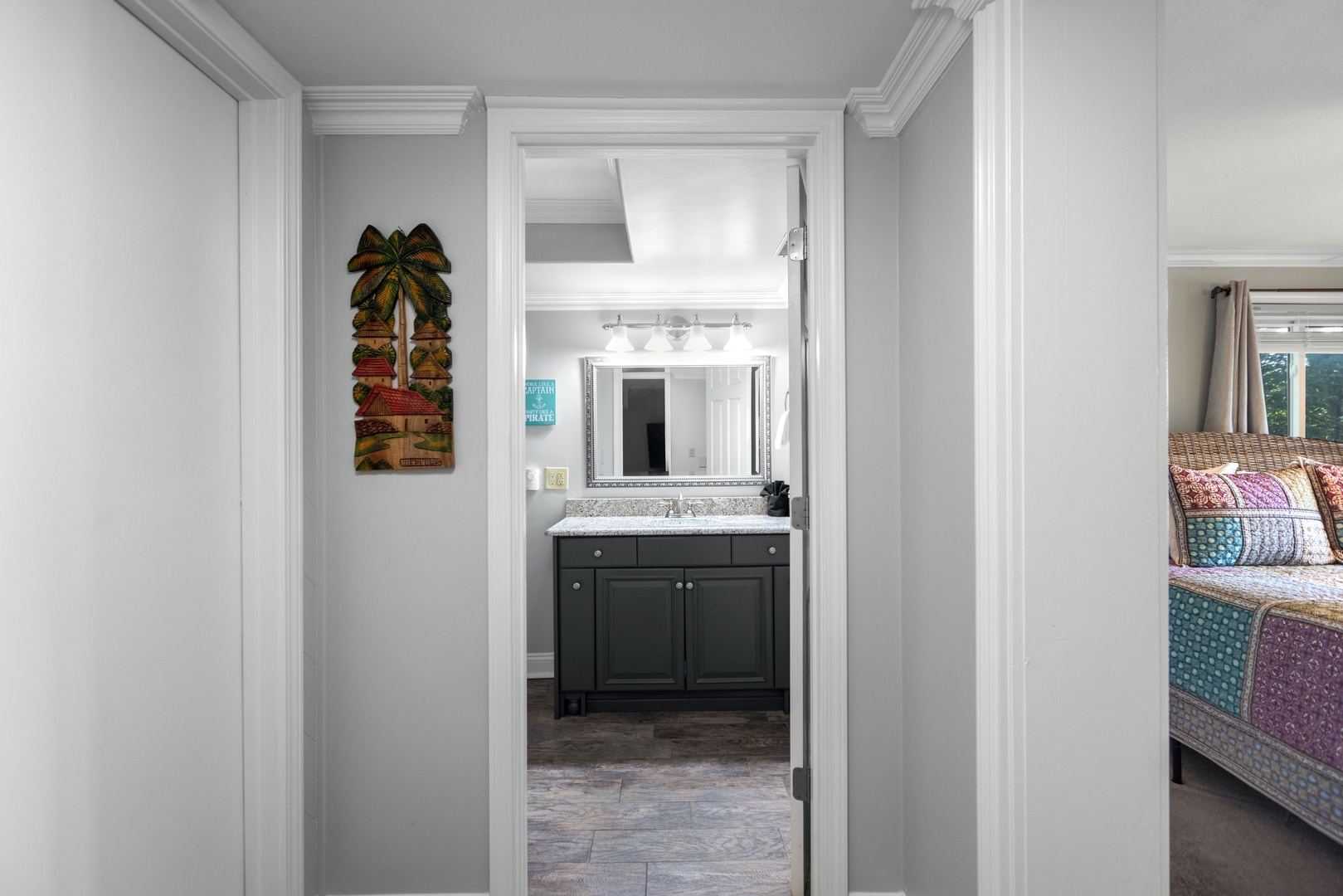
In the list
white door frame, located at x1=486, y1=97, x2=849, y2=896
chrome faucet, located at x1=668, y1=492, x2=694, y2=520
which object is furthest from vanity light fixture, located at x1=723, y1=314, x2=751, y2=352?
white door frame, located at x1=486, y1=97, x2=849, y2=896

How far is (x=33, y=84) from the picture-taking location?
1.05 m

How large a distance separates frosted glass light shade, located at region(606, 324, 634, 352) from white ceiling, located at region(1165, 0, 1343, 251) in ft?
8.09

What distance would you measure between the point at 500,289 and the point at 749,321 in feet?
7.76

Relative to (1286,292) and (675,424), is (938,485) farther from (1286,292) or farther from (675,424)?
(1286,292)

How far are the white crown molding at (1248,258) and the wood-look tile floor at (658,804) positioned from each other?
10.5ft

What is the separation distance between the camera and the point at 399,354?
1778mm

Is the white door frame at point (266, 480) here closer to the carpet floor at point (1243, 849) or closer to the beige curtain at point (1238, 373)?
the carpet floor at point (1243, 849)

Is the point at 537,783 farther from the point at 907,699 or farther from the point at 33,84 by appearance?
the point at 33,84

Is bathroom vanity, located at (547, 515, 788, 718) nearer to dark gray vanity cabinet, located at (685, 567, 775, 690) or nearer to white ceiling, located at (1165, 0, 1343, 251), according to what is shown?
dark gray vanity cabinet, located at (685, 567, 775, 690)

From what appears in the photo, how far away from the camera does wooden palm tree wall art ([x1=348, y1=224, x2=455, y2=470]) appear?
1765 mm

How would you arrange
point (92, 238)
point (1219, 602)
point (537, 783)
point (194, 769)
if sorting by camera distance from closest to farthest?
point (92, 238)
point (194, 769)
point (1219, 602)
point (537, 783)

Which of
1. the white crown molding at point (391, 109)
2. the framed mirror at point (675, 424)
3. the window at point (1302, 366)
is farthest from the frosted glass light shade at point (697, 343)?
the window at point (1302, 366)

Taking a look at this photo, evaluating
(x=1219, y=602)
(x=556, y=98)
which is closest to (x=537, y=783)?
(x=556, y=98)

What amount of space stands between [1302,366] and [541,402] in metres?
4.21
